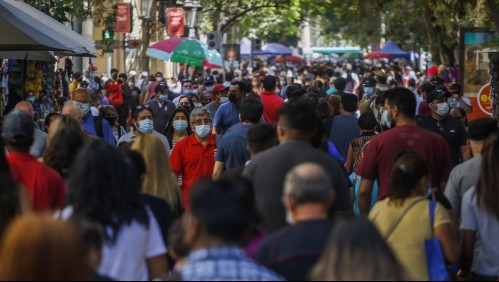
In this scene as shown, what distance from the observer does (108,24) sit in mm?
25438

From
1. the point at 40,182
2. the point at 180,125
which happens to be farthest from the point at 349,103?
the point at 40,182

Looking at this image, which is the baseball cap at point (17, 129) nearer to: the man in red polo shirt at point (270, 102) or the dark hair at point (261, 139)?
the dark hair at point (261, 139)

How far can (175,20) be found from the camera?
39000 millimetres

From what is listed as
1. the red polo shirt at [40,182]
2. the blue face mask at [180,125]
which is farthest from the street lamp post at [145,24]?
the red polo shirt at [40,182]

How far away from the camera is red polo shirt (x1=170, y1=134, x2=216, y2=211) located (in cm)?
1178

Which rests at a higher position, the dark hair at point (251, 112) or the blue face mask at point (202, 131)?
the dark hair at point (251, 112)

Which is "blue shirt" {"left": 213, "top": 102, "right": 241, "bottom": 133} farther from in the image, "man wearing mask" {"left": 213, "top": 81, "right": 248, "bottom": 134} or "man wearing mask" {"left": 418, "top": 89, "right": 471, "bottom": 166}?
"man wearing mask" {"left": 418, "top": 89, "right": 471, "bottom": 166}

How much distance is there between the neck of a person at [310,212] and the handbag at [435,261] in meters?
1.40

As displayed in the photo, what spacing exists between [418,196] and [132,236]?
1995 mm

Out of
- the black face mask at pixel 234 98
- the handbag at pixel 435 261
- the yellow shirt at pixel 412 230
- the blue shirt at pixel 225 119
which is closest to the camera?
the handbag at pixel 435 261

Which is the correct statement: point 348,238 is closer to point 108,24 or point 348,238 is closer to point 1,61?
point 1,61

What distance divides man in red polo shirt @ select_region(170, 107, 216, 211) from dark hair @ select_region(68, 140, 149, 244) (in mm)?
5450

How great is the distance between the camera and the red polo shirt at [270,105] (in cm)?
1546

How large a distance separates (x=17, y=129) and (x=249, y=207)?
2.56m
